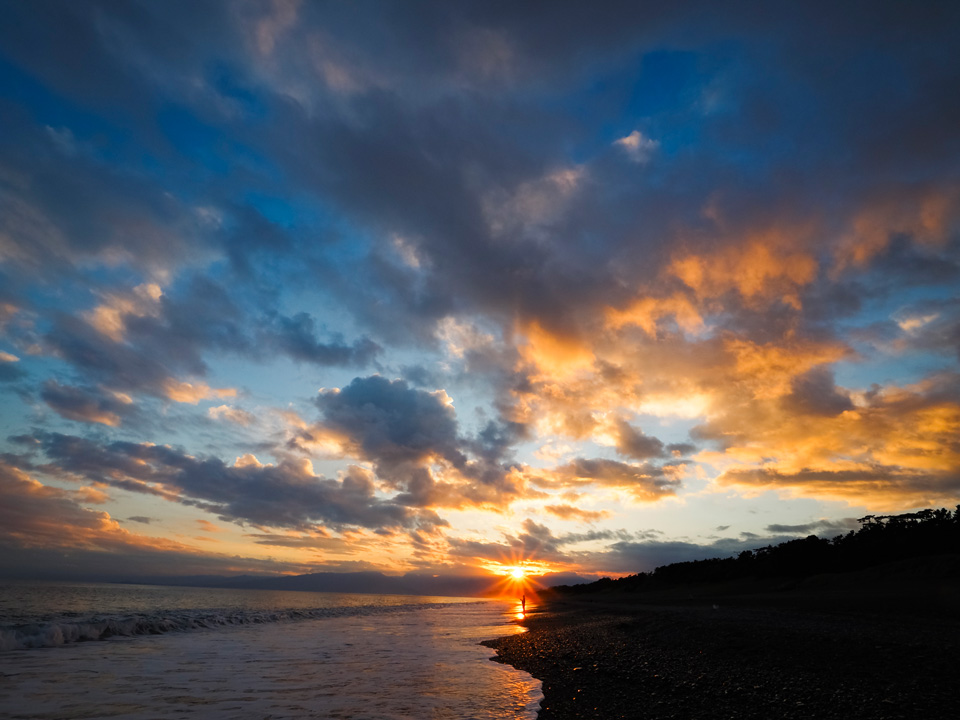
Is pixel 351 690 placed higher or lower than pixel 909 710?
lower

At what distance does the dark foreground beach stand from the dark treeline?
46194 mm

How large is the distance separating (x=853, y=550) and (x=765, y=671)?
210ft

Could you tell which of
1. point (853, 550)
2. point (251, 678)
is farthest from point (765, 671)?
point (853, 550)

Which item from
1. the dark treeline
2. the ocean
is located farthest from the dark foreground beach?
the dark treeline

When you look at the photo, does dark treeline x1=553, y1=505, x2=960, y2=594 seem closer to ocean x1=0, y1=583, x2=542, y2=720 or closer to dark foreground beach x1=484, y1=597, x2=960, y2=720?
dark foreground beach x1=484, y1=597, x2=960, y2=720

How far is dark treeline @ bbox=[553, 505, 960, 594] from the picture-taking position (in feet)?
182

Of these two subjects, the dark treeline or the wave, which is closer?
the wave

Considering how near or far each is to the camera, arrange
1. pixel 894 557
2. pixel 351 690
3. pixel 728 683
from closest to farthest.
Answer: pixel 728 683 → pixel 351 690 → pixel 894 557

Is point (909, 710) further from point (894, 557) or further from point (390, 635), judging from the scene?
point (894, 557)

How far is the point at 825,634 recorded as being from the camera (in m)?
16.0

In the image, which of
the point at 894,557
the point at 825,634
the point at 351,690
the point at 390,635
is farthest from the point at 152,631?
the point at 894,557

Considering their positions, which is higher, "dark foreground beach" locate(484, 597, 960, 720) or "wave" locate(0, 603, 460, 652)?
"dark foreground beach" locate(484, 597, 960, 720)

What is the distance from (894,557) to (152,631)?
74.3m

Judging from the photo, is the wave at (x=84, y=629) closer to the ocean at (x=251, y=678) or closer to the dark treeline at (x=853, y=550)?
the ocean at (x=251, y=678)
